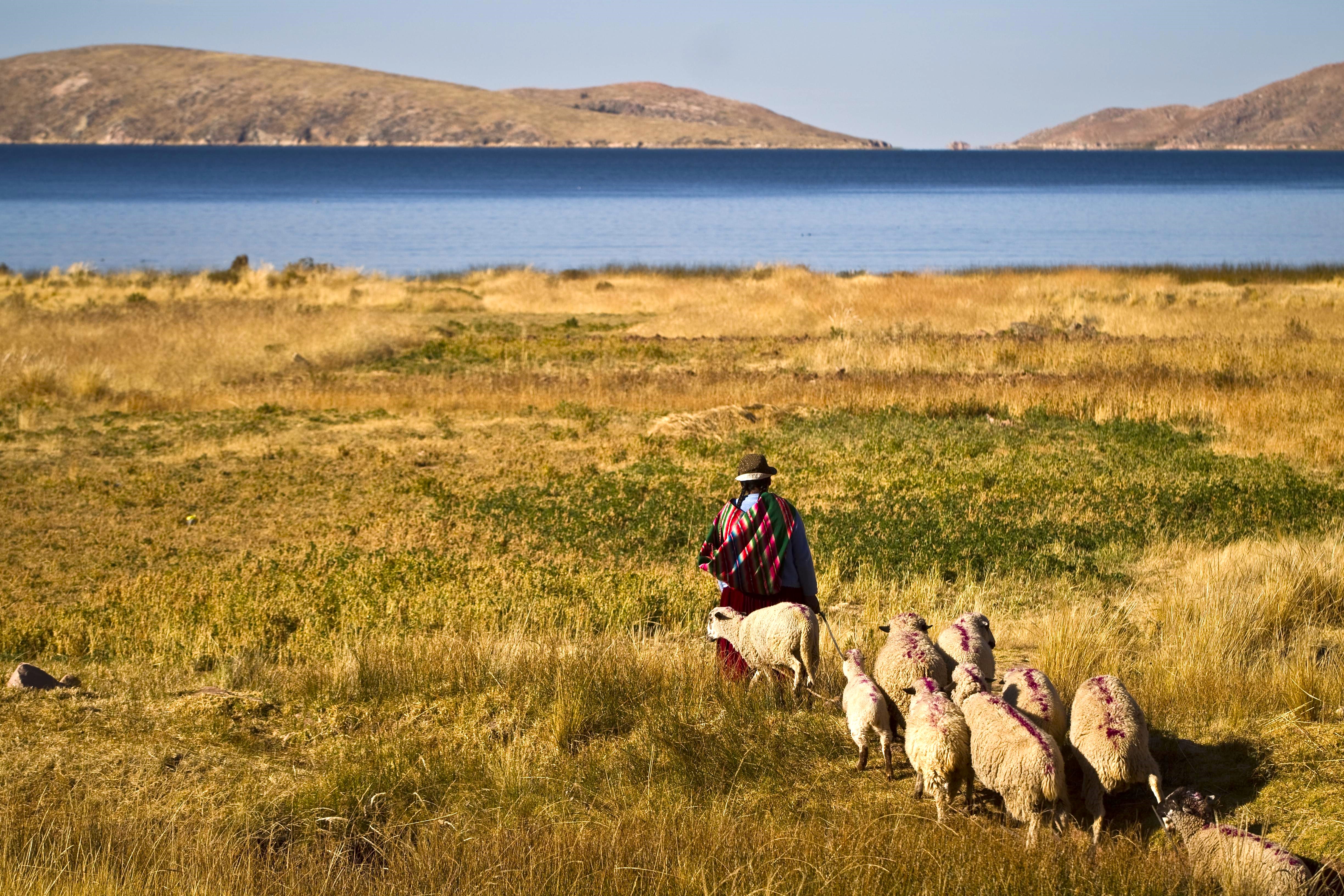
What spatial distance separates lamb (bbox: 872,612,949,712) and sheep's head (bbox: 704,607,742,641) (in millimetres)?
986

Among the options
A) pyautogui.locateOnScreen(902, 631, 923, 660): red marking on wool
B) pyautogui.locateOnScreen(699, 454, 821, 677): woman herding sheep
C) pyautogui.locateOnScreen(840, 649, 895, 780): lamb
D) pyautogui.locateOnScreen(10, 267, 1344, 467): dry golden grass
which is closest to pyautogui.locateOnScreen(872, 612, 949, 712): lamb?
pyautogui.locateOnScreen(902, 631, 923, 660): red marking on wool

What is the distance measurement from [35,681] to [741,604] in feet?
16.1

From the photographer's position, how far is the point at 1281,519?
12.3 meters

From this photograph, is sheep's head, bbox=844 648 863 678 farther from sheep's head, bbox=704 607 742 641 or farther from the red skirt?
sheep's head, bbox=704 607 742 641

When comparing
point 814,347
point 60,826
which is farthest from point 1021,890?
point 814,347

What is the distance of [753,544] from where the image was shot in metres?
7.50

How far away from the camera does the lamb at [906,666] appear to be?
22.4ft

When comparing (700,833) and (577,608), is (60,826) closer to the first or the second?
(700,833)

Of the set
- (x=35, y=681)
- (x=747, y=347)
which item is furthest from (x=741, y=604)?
(x=747, y=347)

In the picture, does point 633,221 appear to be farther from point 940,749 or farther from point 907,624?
point 940,749

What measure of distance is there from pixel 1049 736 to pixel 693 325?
2858 cm

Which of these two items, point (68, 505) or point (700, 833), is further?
point (68, 505)

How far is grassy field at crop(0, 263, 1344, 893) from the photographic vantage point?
5.76 metres

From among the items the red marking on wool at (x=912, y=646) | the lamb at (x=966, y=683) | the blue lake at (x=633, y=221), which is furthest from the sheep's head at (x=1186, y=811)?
the blue lake at (x=633, y=221)
